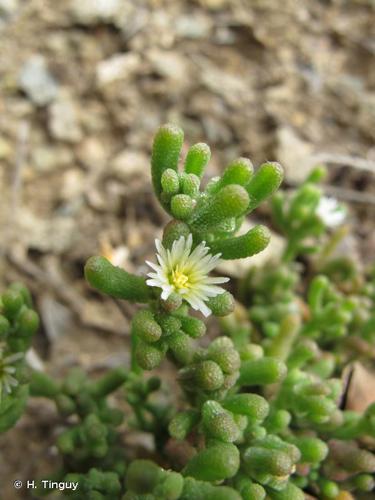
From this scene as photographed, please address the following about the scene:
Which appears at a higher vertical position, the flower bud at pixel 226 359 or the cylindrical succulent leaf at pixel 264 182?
the cylindrical succulent leaf at pixel 264 182

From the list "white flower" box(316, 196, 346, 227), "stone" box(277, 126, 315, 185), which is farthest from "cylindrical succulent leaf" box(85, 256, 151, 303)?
"stone" box(277, 126, 315, 185)

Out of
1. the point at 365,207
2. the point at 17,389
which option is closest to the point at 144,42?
the point at 365,207

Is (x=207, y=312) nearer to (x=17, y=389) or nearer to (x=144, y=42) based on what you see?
(x=17, y=389)

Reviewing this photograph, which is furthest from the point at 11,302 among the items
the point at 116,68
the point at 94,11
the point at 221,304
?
the point at 94,11

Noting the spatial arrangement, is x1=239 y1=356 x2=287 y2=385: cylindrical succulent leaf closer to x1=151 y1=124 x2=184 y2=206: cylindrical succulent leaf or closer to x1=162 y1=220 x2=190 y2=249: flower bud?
x1=162 y1=220 x2=190 y2=249: flower bud

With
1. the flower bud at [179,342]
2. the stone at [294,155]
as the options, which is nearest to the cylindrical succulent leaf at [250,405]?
the flower bud at [179,342]

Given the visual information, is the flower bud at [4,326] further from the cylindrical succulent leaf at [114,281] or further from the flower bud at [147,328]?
the flower bud at [147,328]
